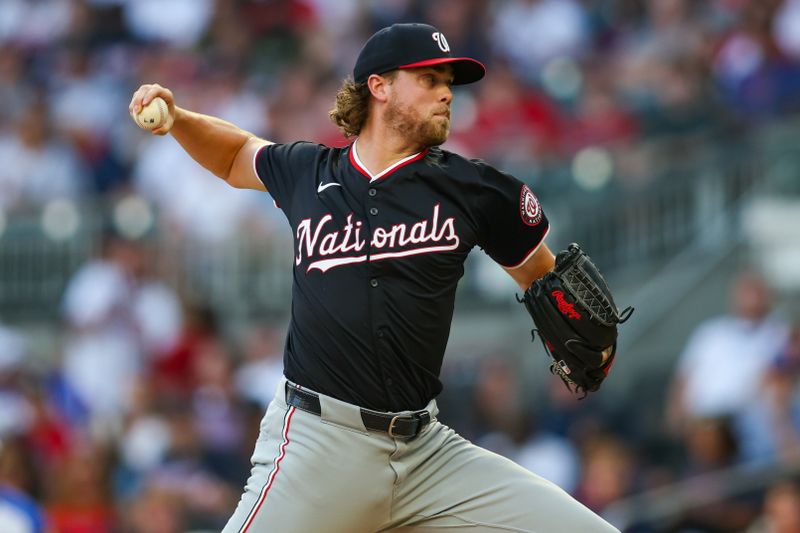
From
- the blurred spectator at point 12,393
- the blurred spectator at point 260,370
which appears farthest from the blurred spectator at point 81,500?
the blurred spectator at point 260,370

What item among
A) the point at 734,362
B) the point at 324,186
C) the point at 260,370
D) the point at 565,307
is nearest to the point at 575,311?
the point at 565,307

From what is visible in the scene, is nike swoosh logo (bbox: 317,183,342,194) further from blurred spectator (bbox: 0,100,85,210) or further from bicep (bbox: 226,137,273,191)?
blurred spectator (bbox: 0,100,85,210)

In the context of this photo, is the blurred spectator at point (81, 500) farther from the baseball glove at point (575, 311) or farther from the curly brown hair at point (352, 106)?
the baseball glove at point (575, 311)

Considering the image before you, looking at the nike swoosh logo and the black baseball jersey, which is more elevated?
the nike swoosh logo

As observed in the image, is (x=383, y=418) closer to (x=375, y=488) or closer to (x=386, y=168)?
(x=375, y=488)

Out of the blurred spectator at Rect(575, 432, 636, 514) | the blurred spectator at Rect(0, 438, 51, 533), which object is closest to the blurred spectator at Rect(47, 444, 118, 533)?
the blurred spectator at Rect(0, 438, 51, 533)

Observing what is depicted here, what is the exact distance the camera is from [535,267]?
4535 mm

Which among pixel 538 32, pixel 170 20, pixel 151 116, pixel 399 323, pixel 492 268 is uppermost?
pixel 170 20

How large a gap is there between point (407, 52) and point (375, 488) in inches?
52.7

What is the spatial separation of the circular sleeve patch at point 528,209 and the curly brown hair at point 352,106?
0.59 metres

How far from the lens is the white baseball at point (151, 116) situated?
4.39 metres

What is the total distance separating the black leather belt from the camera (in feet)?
14.0

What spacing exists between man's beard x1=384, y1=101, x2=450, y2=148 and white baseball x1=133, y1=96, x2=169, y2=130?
27.8 inches

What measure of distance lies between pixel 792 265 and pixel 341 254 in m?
5.75
